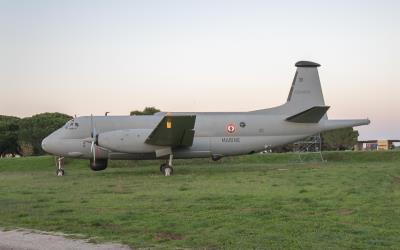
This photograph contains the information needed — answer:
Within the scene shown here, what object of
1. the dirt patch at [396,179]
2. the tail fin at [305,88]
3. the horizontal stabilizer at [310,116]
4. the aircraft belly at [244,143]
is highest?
the tail fin at [305,88]

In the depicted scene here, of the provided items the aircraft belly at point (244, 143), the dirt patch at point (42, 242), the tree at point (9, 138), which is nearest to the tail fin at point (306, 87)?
the aircraft belly at point (244, 143)

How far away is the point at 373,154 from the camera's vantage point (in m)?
35.6

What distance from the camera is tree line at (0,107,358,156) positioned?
63.8 m

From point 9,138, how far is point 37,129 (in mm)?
9380

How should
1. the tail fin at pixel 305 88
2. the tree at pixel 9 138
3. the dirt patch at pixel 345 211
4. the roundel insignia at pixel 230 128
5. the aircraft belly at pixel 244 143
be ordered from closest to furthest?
1. the dirt patch at pixel 345 211
2. the aircraft belly at pixel 244 143
3. the roundel insignia at pixel 230 128
4. the tail fin at pixel 305 88
5. the tree at pixel 9 138

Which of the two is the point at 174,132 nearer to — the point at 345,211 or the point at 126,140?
the point at 126,140

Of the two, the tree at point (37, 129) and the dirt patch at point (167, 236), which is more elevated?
the tree at point (37, 129)

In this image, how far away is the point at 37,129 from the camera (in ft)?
209

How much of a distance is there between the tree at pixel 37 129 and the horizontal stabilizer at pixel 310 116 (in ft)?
142

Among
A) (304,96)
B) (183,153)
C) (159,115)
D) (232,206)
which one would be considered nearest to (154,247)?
(232,206)

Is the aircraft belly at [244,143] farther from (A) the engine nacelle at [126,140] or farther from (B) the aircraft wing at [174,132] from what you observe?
(A) the engine nacelle at [126,140]

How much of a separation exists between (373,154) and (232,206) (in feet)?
86.3

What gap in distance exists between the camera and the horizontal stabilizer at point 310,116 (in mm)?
26952

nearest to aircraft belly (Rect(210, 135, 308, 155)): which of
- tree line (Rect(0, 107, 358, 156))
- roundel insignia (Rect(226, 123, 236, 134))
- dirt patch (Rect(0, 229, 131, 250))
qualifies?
Answer: roundel insignia (Rect(226, 123, 236, 134))
